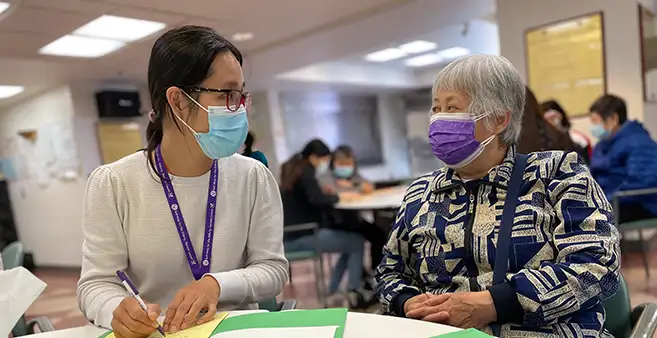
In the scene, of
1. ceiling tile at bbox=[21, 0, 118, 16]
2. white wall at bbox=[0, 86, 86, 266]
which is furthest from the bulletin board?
ceiling tile at bbox=[21, 0, 118, 16]

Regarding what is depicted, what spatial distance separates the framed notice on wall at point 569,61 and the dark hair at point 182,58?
4.10m

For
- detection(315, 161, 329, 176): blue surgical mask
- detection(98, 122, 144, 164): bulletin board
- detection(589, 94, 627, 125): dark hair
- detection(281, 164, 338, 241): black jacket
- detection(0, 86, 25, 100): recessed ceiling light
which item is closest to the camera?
detection(589, 94, 627, 125): dark hair

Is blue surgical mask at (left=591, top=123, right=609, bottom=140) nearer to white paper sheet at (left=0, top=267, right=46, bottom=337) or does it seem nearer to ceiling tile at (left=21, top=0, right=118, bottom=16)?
ceiling tile at (left=21, top=0, right=118, bottom=16)

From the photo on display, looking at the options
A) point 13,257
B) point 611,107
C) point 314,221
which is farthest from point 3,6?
point 611,107

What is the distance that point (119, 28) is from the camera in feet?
14.6

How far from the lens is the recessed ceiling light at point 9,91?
6430 mm

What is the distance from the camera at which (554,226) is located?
125cm

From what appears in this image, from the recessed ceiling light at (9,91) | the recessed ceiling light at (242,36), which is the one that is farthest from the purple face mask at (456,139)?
the recessed ceiling light at (9,91)

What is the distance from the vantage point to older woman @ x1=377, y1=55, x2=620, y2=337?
119 centimetres

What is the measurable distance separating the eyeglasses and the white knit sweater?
0.63 ft

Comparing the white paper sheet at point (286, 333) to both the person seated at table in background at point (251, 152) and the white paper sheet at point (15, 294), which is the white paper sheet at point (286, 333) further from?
the person seated at table in background at point (251, 152)

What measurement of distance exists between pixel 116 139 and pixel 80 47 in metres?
2.19

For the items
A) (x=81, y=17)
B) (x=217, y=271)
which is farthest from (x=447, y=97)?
(x=81, y=17)

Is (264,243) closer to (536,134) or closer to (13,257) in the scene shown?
(13,257)
